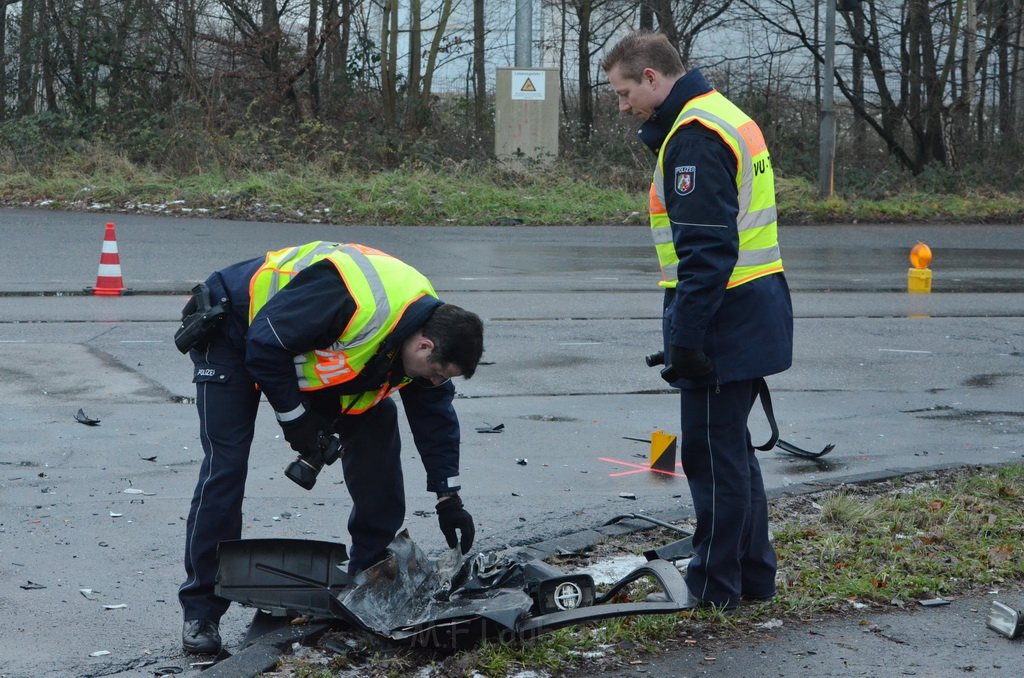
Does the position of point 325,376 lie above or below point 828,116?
below

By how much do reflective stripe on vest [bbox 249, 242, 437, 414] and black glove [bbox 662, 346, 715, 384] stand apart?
2.71ft

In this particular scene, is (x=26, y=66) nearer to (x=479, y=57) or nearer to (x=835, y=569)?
(x=479, y=57)

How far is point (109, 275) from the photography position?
1208 cm

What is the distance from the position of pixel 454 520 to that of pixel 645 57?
1713 mm

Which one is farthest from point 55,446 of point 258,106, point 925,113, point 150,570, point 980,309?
point 925,113

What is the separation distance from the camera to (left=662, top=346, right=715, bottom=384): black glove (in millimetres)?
3965

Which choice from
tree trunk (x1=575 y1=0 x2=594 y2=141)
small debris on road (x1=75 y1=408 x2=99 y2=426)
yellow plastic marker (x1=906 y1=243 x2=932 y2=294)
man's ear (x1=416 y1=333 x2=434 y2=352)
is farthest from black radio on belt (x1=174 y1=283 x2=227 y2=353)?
tree trunk (x1=575 y1=0 x2=594 y2=141)

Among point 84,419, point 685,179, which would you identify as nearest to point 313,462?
point 685,179

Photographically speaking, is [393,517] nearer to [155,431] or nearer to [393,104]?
[155,431]

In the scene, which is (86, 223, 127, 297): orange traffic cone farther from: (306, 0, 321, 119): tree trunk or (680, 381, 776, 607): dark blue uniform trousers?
(306, 0, 321, 119): tree trunk

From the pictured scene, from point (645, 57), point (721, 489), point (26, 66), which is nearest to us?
point (645, 57)

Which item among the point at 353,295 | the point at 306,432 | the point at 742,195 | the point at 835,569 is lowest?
the point at 835,569

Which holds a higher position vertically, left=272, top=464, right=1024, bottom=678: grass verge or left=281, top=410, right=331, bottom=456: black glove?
left=281, top=410, right=331, bottom=456: black glove

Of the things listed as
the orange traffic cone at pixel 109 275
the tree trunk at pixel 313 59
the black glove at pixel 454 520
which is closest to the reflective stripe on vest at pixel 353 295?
the black glove at pixel 454 520
